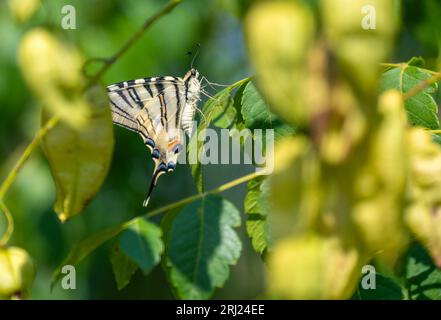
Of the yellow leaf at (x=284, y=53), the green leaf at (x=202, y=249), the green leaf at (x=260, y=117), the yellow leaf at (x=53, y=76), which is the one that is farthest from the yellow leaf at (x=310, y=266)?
the green leaf at (x=260, y=117)

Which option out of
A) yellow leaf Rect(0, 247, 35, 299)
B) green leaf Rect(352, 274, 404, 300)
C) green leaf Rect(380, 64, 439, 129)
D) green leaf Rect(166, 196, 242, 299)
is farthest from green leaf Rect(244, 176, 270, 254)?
yellow leaf Rect(0, 247, 35, 299)

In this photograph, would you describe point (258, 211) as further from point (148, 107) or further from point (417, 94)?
point (148, 107)

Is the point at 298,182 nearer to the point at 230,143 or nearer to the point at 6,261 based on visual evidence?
the point at 6,261

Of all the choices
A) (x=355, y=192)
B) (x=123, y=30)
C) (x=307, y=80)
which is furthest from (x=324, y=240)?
(x=123, y=30)

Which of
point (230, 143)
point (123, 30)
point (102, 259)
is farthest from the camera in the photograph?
point (102, 259)

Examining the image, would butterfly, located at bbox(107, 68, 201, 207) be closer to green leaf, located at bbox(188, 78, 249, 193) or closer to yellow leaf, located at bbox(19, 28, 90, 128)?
green leaf, located at bbox(188, 78, 249, 193)
